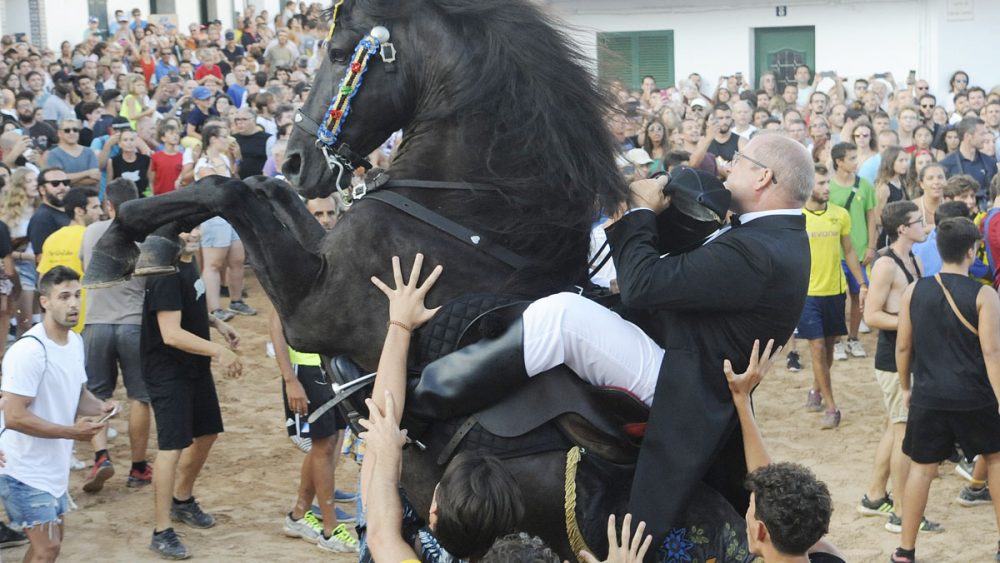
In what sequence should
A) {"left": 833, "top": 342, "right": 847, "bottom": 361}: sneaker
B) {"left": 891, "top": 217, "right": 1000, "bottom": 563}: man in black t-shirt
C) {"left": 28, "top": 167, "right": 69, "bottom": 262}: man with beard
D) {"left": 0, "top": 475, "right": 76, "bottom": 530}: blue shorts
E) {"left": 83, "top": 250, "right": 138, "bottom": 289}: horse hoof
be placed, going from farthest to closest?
{"left": 833, "top": 342, "right": 847, "bottom": 361}: sneaker
{"left": 28, "top": 167, "right": 69, "bottom": 262}: man with beard
{"left": 891, "top": 217, "right": 1000, "bottom": 563}: man in black t-shirt
{"left": 0, "top": 475, "right": 76, "bottom": 530}: blue shorts
{"left": 83, "top": 250, "right": 138, "bottom": 289}: horse hoof

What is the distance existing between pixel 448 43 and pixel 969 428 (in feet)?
15.1

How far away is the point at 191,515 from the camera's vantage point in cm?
816

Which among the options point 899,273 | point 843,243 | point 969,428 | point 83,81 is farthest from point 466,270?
point 83,81

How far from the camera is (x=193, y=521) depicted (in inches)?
321

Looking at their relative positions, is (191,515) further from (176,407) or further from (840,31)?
(840,31)

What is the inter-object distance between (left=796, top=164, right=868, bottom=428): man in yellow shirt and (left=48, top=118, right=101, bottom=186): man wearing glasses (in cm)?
715

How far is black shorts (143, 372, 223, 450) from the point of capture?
7590 mm

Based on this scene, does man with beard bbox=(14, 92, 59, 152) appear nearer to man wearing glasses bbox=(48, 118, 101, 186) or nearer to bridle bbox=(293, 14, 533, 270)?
man wearing glasses bbox=(48, 118, 101, 186)

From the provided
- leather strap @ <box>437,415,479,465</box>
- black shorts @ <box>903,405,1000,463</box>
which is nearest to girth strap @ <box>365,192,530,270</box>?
leather strap @ <box>437,415,479,465</box>

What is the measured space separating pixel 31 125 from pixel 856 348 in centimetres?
999

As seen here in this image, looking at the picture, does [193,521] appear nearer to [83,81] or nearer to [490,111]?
[490,111]

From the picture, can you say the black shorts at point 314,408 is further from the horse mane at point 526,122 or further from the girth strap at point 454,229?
the horse mane at point 526,122

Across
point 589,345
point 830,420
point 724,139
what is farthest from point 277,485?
point 724,139

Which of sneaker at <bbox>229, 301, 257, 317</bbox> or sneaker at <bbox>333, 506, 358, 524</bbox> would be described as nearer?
sneaker at <bbox>333, 506, 358, 524</bbox>
